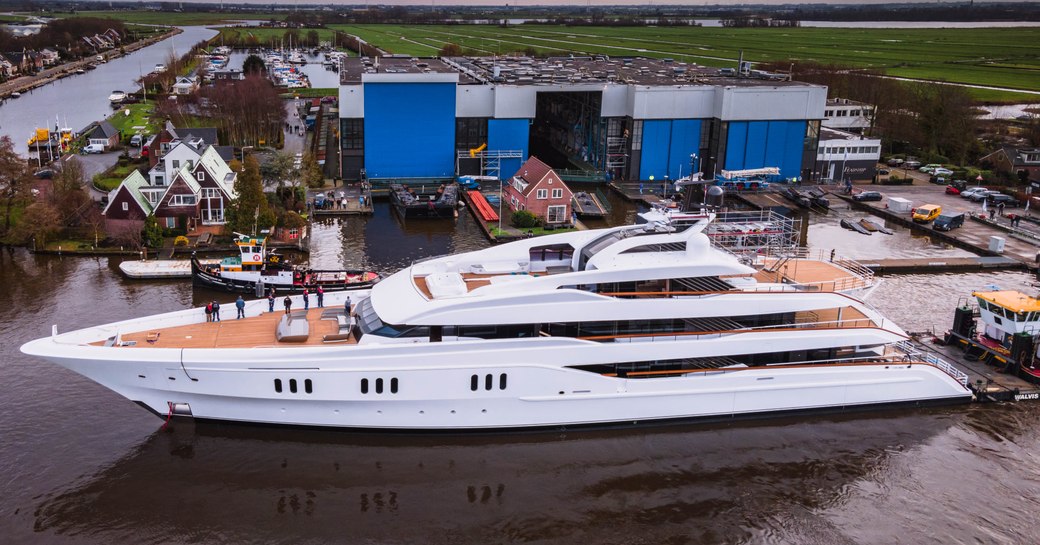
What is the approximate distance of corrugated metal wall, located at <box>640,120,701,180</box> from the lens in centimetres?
4694

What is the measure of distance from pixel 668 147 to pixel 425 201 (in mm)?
15200

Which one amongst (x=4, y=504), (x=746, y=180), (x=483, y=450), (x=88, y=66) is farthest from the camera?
(x=88, y=66)

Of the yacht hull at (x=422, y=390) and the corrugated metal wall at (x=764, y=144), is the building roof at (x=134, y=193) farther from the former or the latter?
the corrugated metal wall at (x=764, y=144)

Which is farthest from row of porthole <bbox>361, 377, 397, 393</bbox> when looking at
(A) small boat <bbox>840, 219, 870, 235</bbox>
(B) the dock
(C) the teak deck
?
(A) small boat <bbox>840, 219, 870, 235</bbox>

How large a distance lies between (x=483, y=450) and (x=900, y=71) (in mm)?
85535

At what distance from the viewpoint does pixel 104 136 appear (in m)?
53.9

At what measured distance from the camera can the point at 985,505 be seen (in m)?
17.2

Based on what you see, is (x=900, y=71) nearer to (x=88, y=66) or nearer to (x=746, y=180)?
(x=746, y=180)

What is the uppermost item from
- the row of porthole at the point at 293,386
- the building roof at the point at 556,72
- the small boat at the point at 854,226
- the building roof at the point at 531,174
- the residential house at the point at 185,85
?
the building roof at the point at 556,72

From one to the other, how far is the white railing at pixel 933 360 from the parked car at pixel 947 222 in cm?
1906

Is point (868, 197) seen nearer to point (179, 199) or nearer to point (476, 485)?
point (476, 485)

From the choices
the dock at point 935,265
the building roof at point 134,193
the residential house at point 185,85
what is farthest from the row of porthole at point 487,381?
the residential house at point 185,85

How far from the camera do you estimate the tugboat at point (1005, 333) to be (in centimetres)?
2170

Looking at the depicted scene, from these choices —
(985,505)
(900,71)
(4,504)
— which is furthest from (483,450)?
(900,71)
